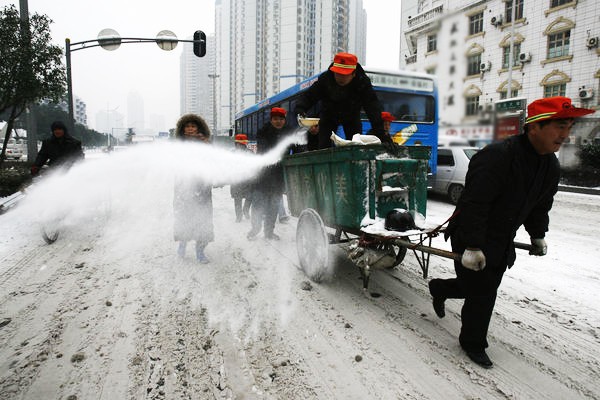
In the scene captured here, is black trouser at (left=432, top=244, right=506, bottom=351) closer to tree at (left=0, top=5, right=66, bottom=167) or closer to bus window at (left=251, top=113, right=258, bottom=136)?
tree at (left=0, top=5, right=66, bottom=167)

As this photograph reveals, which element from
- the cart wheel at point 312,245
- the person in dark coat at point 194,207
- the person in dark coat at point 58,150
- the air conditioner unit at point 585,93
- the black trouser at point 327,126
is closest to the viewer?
the cart wheel at point 312,245

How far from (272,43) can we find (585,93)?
89.5 metres

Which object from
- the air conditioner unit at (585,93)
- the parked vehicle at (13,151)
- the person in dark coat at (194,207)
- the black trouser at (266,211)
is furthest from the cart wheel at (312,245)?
the parked vehicle at (13,151)

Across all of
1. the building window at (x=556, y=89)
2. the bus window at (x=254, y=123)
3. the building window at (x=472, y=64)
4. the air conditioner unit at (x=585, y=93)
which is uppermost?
the building window at (x=556, y=89)

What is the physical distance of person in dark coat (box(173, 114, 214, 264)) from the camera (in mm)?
5160

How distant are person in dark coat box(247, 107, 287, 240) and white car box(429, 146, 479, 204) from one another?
5620mm

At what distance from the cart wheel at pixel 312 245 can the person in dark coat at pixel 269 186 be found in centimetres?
183

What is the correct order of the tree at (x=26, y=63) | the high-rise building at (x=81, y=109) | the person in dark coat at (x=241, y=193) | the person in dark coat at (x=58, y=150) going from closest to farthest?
the person in dark coat at (x=58, y=150) < the person in dark coat at (x=241, y=193) < the tree at (x=26, y=63) < the high-rise building at (x=81, y=109)

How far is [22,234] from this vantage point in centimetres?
671

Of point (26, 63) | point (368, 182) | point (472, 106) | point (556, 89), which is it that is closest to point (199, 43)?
point (26, 63)

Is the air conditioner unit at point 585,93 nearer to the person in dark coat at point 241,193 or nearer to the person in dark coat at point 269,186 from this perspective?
the person in dark coat at point 241,193

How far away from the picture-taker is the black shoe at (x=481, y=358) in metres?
2.75

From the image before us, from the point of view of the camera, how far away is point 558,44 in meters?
21.8

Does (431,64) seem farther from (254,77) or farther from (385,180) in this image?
(254,77)
